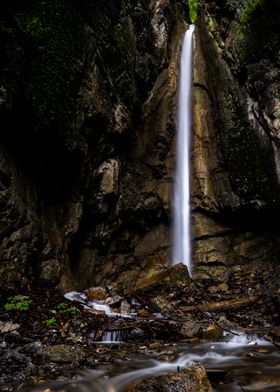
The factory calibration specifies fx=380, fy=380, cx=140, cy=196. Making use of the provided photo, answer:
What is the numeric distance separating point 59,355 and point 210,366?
1.90m

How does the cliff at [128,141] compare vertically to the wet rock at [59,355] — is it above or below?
above

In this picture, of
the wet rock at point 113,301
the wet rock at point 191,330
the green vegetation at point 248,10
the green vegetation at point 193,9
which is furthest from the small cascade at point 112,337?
the green vegetation at point 193,9

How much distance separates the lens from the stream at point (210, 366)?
161 inches

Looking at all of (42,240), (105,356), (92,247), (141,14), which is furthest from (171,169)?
(105,356)

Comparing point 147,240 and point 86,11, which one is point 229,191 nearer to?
point 147,240

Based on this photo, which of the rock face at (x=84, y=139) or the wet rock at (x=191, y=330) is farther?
the rock face at (x=84, y=139)

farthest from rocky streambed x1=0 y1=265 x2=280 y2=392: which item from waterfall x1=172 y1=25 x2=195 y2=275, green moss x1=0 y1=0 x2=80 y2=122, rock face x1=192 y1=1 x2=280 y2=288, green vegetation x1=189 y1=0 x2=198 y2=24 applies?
green vegetation x1=189 y1=0 x2=198 y2=24

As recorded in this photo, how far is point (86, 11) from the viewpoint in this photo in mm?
9438

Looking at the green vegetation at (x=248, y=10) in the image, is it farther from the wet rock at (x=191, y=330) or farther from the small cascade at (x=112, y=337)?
the small cascade at (x=112, y=337)

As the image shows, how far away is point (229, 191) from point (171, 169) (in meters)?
2.27

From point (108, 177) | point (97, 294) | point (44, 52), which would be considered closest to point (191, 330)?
point (97, 294)

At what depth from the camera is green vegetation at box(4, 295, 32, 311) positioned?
6301mm

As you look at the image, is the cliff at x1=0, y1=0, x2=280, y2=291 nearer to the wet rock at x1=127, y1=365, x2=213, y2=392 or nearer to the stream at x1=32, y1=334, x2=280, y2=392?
the stream at x1=32, y1=334, x2=280, y2=392

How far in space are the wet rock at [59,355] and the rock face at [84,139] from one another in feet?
8.06
